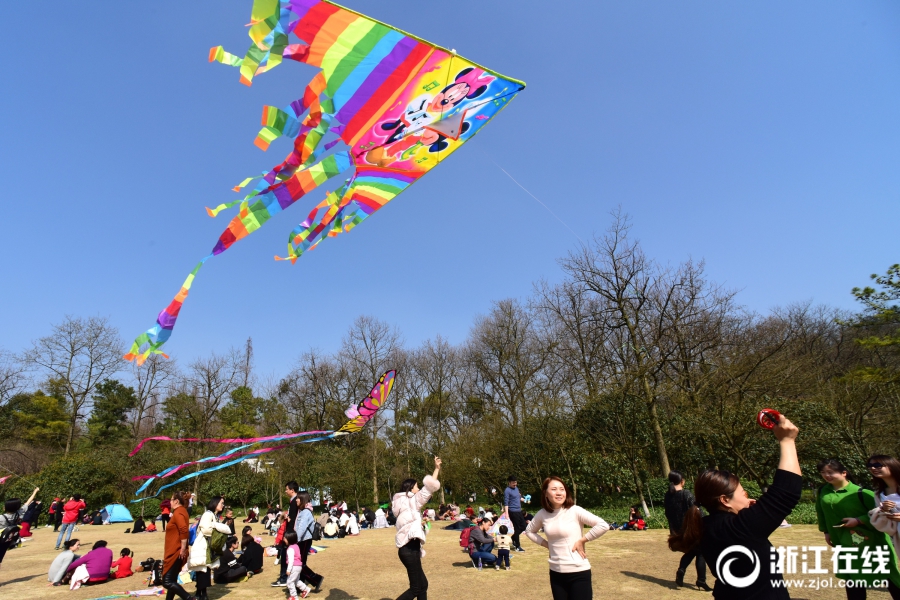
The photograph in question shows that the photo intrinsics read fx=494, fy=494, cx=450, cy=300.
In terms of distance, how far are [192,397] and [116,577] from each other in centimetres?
2112

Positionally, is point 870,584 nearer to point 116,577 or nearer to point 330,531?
point 116,577

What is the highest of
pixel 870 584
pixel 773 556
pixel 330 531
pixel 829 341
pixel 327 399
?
pixel 829 341

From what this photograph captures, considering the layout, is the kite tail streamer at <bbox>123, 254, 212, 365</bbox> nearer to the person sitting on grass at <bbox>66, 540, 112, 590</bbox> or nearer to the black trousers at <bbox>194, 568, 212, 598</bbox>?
the black trousers at <bbox>194, 568, 212, 598</bbox>

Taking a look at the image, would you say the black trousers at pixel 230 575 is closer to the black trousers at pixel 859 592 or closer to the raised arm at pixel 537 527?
the raised arm at pixel 537 527

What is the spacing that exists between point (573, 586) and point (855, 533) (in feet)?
8.76

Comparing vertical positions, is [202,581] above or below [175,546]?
below

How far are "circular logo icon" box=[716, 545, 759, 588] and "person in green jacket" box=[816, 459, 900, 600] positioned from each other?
2548mm

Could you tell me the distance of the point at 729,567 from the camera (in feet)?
7.61

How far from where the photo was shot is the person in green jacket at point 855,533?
3.81 m

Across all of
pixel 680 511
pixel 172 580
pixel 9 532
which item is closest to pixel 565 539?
pixel 680 511

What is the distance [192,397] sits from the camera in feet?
92.4

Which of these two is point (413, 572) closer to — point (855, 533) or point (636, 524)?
point (855, 533)

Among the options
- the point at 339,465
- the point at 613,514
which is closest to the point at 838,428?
the point at 613,514

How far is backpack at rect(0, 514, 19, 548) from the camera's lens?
7.50 metres
